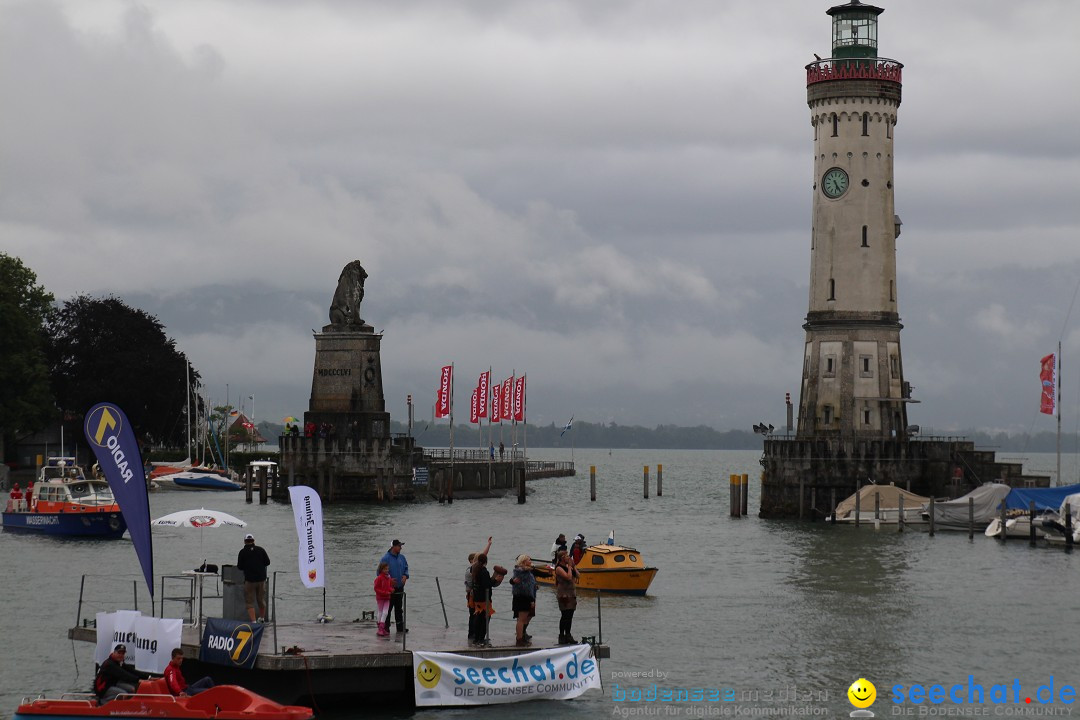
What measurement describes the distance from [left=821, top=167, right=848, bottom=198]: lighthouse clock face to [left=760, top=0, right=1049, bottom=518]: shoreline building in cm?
5

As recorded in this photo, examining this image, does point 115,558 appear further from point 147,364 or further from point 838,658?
point 147,364

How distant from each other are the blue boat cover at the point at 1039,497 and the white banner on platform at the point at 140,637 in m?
52.0

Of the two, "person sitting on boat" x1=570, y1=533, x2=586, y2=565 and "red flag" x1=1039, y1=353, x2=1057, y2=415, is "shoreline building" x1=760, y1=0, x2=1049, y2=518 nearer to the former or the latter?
"red flag" x1=1039, y1=353, x2=1057, y2=415

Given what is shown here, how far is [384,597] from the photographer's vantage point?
31422 millimetres

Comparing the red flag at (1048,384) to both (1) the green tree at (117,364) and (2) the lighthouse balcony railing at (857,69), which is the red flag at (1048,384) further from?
(1) the green tree at (117,364)

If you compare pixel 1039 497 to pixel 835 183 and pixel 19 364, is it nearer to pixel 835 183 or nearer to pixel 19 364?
pixel 835 183

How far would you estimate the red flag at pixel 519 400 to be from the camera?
406ft

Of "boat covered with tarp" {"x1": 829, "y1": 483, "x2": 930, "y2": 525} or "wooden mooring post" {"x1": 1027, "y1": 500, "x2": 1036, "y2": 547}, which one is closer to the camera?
"wooden mooring post" {"x1": 1027, "y1": 500, "x2": 1036, "y2": 547}

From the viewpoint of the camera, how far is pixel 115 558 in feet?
196

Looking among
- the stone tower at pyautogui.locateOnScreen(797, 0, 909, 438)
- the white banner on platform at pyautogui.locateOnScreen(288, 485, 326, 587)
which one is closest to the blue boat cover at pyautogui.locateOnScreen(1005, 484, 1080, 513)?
the stone tower at pyautogui.locateOnScreen(797, 0, 909, 438)

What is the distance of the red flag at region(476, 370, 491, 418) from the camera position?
122 metres

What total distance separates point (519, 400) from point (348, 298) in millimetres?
26798

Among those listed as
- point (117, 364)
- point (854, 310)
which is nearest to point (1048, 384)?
point (854, 310)

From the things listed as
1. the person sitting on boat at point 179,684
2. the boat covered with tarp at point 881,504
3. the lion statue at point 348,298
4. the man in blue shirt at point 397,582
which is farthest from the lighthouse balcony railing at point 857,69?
the person sitting on boat at point 179,684
